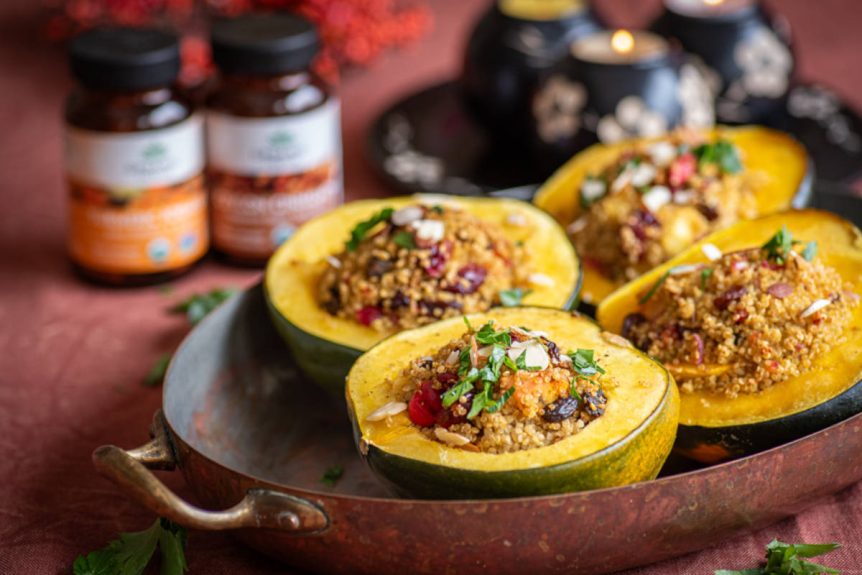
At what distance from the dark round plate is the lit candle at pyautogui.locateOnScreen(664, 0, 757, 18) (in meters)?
0.28

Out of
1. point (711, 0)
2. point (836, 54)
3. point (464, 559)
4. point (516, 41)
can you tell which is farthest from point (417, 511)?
point (836, 54)

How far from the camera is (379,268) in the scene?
73.1 inches

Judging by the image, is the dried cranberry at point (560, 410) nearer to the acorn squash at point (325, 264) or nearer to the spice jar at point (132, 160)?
the acorn squash at point (325, 264)

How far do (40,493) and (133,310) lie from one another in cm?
66

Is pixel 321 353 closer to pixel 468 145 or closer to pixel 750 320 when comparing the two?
pixel 750 320

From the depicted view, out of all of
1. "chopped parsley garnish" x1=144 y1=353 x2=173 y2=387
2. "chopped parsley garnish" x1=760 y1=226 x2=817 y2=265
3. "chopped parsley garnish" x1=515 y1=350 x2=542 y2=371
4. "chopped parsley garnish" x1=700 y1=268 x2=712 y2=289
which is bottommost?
"chopped parsley garnish" x1=144 y1=353 x2=173 y2=387

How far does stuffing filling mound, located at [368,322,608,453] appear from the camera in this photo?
1.48 meters

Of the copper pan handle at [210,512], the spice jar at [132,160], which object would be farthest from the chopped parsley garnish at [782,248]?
the spice jar at [132,160]

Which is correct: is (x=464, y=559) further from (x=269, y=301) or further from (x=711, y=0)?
(x=711, y=0)

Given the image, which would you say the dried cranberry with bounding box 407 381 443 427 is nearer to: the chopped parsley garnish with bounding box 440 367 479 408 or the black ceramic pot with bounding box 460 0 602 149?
the chopped parsley garnish with bounding box 440 367 479 408

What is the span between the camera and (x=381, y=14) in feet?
→ 10.8

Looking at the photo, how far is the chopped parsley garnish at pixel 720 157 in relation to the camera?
83.0 inches

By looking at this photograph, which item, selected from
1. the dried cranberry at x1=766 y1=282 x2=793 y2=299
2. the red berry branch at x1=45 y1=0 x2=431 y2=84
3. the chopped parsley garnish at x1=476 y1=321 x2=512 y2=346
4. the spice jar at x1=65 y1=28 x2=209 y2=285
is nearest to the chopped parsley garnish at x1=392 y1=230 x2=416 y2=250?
the chopped parsley garnish at x1=476 y1=321 x2=512 y2=346

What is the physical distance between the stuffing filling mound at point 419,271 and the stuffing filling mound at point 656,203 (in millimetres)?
192
